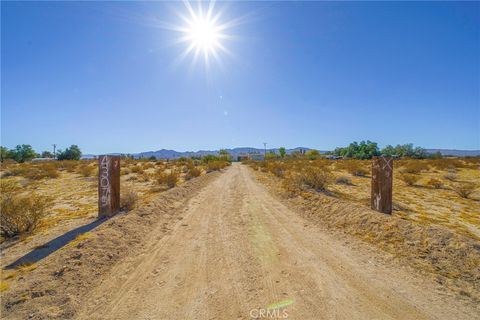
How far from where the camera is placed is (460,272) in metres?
3.75

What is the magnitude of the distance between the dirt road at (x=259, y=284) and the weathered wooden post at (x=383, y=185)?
2593 millimetres

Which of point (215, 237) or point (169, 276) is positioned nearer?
point (169, 276)

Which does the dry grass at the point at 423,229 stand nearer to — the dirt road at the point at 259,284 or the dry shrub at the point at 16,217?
the dirt road at the point at 259,284

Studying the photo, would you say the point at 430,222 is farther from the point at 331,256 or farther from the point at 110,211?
the point at 110,211

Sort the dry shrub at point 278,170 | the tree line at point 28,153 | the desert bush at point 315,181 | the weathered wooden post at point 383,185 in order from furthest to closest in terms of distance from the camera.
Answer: the tree line at point 28,153
the dry shrub at point 278,170
the desert bush at point 315,181
the weathered wooden post at point 383,185

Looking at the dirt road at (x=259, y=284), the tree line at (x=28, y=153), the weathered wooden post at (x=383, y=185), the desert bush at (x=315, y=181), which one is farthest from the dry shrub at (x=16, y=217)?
the tree line at (x=28, y=153)

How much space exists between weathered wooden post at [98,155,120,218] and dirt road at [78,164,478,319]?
2830mm

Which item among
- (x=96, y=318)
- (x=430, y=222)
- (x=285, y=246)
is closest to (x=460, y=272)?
(x=285, y=246)

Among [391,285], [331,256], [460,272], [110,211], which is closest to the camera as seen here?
[391,285]

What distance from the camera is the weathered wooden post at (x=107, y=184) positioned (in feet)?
23.9

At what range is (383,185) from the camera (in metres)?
6.92

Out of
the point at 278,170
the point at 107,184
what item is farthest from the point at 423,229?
the point at 278,170

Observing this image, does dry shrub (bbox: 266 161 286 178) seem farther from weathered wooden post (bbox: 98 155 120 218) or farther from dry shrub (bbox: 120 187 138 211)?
weathered wooden post (bbox: 98 155 120 218)

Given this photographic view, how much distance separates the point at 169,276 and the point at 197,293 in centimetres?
78
